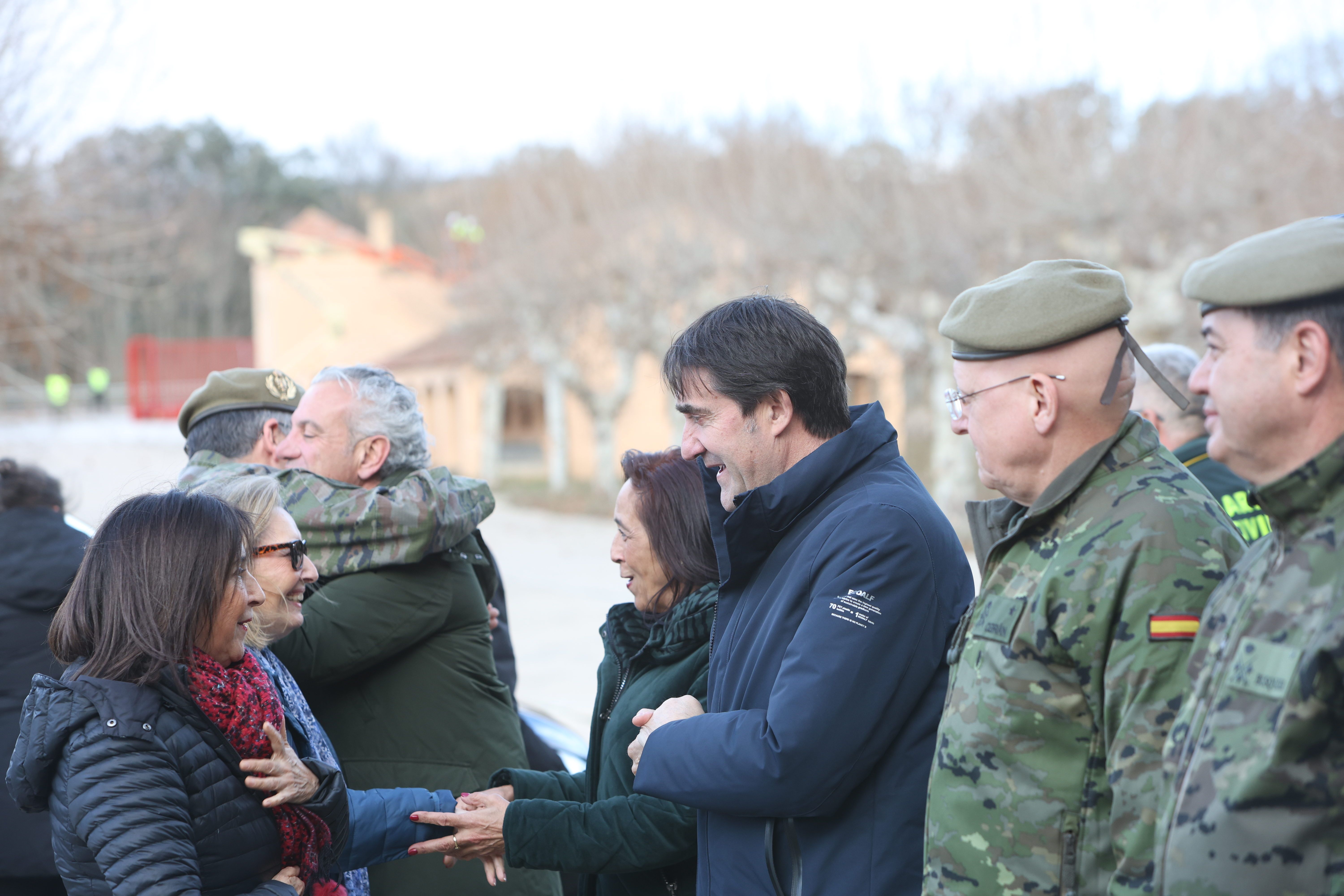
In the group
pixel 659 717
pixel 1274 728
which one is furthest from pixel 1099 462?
pixel 659 717

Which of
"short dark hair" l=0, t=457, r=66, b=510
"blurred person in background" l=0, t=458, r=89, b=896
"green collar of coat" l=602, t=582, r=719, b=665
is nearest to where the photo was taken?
"green collar of coat" l=602, t=582, r=719, b=665

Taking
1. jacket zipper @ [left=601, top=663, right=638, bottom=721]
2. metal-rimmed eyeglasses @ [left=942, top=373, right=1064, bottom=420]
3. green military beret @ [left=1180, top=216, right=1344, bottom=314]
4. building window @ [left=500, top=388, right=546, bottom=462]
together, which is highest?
green military beret @ [left=1180, top=216, right=1344, bottom=314]

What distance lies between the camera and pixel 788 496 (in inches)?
84.1

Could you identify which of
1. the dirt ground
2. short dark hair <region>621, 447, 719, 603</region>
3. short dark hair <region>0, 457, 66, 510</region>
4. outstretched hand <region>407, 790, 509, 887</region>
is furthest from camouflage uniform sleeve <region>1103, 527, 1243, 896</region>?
short dark hair <region>0, 457, 66, 510</region>

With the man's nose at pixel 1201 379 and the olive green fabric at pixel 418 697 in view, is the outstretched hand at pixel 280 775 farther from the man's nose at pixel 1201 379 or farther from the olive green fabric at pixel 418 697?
the man's nose at pixel 1201 379

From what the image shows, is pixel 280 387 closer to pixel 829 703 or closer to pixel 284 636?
pixel 284 636

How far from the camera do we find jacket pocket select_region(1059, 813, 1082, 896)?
157cm

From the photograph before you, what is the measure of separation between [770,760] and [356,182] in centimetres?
7245

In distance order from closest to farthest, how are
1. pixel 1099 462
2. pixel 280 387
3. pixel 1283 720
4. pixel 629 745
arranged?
pixel 1283 720
pixel 1099 462
pixel 629 745
pixel 280 387

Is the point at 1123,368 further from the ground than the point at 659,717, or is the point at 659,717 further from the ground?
the point at 1123,368

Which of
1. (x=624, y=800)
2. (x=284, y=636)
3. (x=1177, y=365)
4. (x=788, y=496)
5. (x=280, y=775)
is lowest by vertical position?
(x=624, y=800)

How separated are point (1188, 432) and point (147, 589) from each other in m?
3.71

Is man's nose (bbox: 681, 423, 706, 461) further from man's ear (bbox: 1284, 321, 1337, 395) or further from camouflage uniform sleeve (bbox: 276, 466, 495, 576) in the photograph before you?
man's ear (bbox: 1284, 321, 1337, 395)

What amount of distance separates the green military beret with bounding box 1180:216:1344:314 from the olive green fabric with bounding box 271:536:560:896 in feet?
6.57
